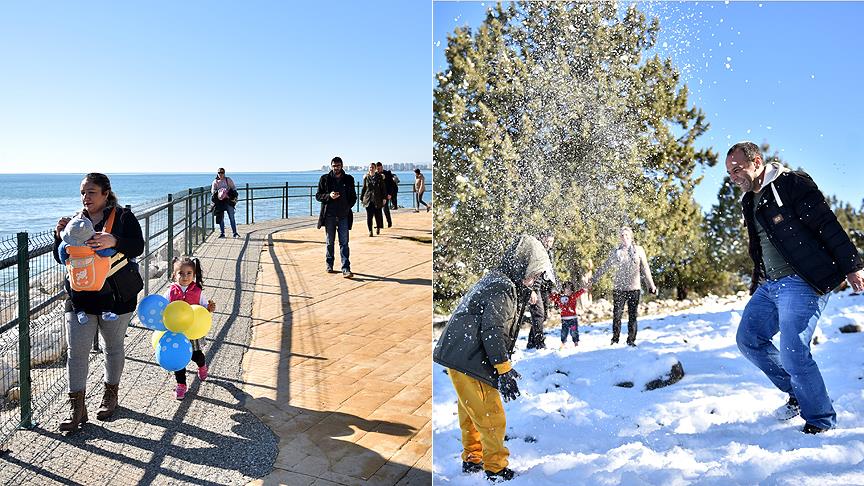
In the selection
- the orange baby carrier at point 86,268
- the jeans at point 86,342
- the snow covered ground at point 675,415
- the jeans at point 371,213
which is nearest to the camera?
the snow covered ground at point 675,415

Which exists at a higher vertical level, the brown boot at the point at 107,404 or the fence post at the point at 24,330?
the fence post at the point at 24,330

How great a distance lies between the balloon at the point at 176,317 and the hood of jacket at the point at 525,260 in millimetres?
2166

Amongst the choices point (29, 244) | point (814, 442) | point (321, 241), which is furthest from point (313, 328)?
point (321, 241)

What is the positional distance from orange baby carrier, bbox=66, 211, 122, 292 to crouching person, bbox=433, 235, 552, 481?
69.8 inches

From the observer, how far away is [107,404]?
3449mm

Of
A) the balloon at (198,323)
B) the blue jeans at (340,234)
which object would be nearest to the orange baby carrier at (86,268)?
the balloon at (198,323)

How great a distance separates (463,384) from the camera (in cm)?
215

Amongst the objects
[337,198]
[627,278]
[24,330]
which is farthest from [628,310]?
[337,198]

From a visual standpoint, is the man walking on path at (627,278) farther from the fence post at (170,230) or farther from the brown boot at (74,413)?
the fence post at (170,230)

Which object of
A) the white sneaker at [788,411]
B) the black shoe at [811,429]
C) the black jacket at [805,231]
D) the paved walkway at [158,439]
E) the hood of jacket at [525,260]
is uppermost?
the black jacket at [805,231]

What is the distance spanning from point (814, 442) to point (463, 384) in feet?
3.26

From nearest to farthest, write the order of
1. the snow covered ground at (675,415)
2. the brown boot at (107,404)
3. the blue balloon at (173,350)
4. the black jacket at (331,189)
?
the snow covered ground at (675,415) < the brown boot at (107,404) < the blue balloon at (173,350) < the black jacket at (331,189)

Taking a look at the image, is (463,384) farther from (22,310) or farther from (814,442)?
(22,310)

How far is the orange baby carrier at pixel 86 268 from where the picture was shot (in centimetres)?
304
